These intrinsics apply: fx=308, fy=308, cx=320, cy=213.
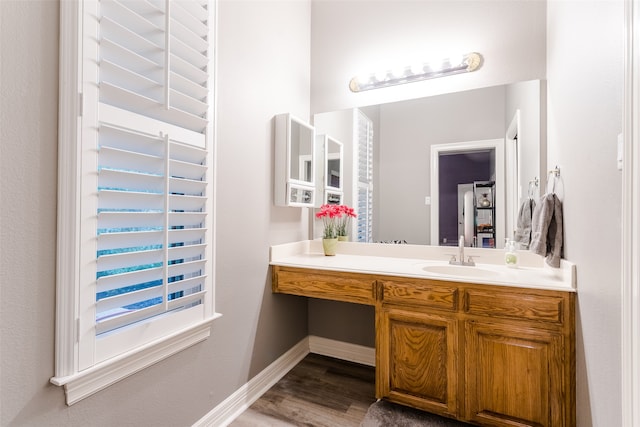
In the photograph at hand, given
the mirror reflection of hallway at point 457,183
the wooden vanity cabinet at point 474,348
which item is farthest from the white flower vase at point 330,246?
the mirror reflection of hallway at point 457,183

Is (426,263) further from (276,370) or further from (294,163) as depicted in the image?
(276,370)

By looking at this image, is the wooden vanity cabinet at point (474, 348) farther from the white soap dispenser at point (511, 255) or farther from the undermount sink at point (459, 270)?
the white soap dispenser at point (511, 255)

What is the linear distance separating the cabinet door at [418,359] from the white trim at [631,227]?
2.55 ft

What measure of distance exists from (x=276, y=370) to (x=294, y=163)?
143 cm

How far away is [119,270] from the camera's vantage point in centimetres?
112

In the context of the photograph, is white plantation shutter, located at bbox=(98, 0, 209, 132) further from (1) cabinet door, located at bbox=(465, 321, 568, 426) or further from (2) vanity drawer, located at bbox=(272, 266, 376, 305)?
(1) cabinet door, located at bbox=(465, 321, 568, 426)

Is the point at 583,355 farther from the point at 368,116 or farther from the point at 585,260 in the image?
the point at 368,116

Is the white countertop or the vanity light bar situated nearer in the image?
the white countertop

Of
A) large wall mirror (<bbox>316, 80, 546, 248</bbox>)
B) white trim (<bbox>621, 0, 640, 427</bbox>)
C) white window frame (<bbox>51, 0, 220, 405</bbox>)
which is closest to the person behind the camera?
white trim (<bbox>621, 0, 640, 427</bbox>)

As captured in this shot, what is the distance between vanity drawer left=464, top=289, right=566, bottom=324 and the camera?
55.1 inches

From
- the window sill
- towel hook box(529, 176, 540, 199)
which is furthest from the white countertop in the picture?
the window sill

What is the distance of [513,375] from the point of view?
1465mm

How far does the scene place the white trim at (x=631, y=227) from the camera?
787 mm

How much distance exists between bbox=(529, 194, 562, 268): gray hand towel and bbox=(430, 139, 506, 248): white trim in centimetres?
43
